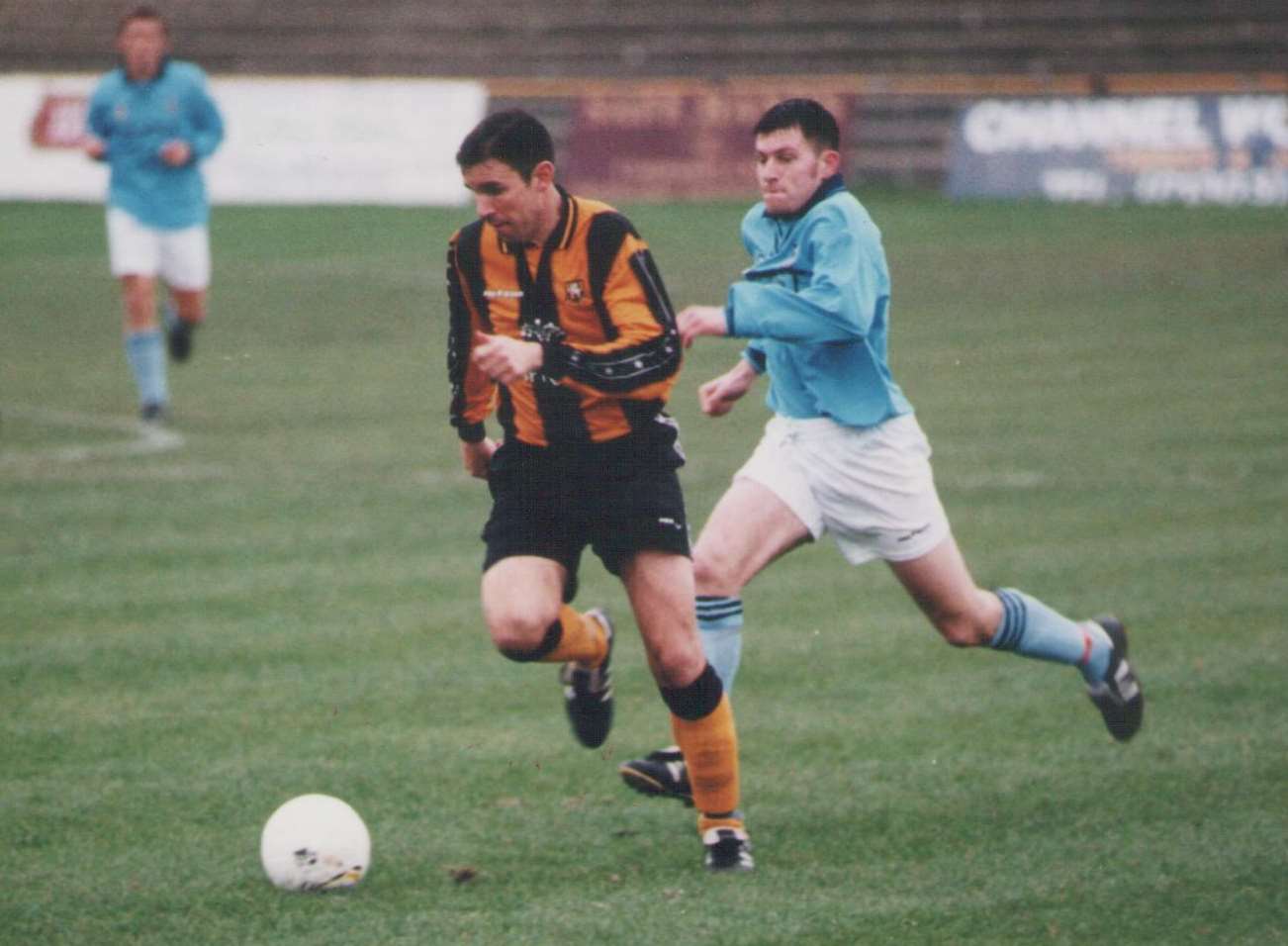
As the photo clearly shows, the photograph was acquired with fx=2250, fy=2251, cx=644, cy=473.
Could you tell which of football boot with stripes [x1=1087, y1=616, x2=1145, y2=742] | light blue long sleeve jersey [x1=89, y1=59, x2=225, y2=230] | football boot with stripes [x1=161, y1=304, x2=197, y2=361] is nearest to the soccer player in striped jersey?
football boot with stripes [x1=1087, y1=616, x2=1145, y2=742]

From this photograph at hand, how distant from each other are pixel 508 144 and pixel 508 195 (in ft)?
0.40

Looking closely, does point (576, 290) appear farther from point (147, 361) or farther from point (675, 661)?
point (147, 361)

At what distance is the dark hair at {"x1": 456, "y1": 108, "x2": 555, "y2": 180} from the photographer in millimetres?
5379

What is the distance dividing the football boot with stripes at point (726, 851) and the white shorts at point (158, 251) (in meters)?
8.66

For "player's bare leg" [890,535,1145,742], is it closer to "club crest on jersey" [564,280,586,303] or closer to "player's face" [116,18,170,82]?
"club crest on jersey" [564,280,586,303]

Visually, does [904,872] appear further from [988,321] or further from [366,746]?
[988,321]

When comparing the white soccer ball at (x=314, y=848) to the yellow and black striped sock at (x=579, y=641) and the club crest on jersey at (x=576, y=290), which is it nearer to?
the yellow and black striped sock at (x=579, y=641)

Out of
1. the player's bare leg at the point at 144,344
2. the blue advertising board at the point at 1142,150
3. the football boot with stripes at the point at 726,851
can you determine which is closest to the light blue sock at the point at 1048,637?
the football boot with stripes at the point at 726,851

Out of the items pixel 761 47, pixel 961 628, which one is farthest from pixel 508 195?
pixel 761 47

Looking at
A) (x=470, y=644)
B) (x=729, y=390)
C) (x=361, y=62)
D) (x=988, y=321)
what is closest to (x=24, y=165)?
(x=361, y=62)

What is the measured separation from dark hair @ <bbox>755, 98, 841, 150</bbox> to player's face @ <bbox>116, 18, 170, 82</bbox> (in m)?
8.33

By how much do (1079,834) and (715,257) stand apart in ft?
54.6

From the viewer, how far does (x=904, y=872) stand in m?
5.56

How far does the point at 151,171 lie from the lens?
13.7 metres
